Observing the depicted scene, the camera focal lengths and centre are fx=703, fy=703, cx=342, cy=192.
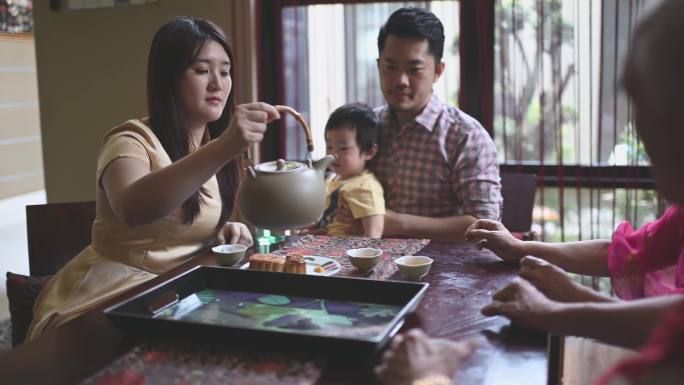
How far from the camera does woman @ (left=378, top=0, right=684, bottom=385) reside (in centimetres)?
77

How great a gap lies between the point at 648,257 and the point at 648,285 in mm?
62

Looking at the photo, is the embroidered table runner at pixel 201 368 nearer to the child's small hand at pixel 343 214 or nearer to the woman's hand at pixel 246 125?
the woman's hand at pixel 246 125

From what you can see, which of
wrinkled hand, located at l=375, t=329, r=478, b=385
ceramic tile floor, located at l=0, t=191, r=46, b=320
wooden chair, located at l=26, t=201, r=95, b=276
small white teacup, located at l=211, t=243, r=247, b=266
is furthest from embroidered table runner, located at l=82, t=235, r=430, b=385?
ceramic tile floor, located at l=0, t=191, r=46, b=320

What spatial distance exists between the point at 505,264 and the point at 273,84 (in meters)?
1.84

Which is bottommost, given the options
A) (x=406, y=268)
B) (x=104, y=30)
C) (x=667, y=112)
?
(x=406, y=268)

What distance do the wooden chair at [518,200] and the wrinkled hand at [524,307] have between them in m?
1.33

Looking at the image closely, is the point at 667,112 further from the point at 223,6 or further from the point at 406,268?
the point at 223,6

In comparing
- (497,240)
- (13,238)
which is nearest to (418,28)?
(497,240)

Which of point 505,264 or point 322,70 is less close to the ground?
point 322,70

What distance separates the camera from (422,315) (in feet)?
4.40

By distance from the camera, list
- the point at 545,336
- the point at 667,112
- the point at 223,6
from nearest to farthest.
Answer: the point at 667,112 → the point at 545,336 → the point at 223,6

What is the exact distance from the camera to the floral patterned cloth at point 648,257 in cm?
154

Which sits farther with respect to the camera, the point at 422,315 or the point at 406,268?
the point at 406,268

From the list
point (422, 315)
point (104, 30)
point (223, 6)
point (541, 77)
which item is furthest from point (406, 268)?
point (104, 30)
